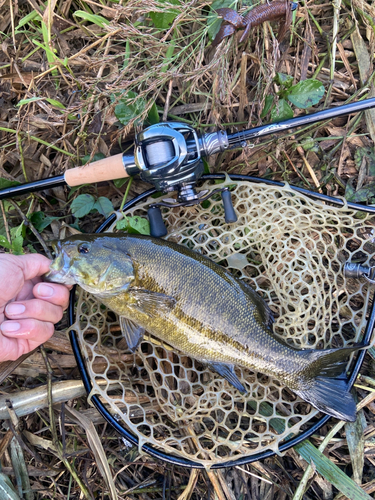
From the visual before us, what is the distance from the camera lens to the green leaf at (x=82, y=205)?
300cm

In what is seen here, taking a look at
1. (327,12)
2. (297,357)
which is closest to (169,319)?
(297,357)

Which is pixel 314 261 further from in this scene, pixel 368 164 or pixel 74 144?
pixel 74 144

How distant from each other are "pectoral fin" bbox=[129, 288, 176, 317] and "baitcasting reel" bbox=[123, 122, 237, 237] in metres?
0.72

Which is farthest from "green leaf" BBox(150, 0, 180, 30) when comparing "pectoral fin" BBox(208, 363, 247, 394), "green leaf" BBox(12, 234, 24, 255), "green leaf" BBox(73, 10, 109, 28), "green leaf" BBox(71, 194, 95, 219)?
"pectoral fin" BBox(208, 363, 247, 394)

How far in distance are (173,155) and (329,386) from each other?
192 centimetres

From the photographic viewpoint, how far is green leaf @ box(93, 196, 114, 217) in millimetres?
3021

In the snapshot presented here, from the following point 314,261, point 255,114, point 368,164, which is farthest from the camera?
point 368,164

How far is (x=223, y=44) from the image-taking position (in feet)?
8.37

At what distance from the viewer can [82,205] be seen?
3008mm

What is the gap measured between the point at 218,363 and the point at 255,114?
206cm

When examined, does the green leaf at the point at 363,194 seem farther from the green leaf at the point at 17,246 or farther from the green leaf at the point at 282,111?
the green leaf at the point at 17,246

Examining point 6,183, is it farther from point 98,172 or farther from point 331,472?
point 331,472

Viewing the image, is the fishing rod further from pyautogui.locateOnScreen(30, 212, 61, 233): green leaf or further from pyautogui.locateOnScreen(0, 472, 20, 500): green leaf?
pyautogui.locateOnScreen(0, 472, 20, 500): green leaf

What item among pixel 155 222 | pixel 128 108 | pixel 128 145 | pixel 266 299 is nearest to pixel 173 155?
pixel 155 222
